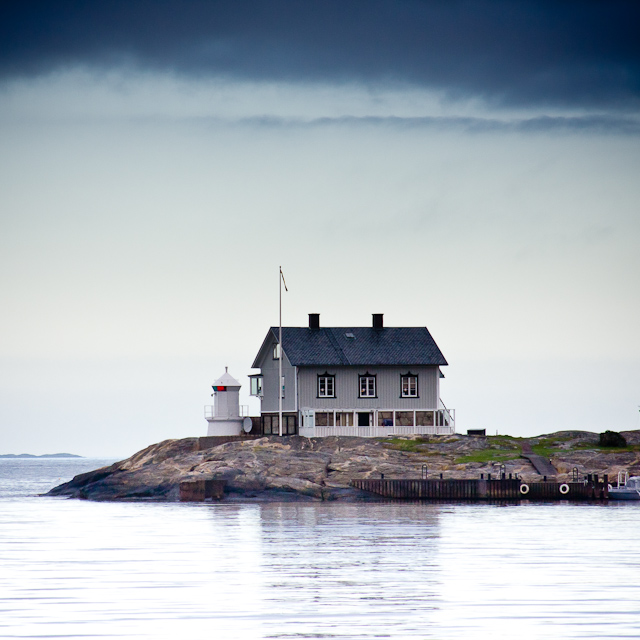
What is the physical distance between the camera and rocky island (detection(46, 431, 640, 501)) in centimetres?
6031

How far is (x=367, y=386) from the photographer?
235ft

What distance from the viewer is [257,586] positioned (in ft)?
89.8

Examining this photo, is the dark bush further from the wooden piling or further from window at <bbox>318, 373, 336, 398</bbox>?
the wooden piling

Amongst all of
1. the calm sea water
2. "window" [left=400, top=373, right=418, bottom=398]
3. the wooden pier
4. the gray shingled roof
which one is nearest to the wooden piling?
the wooden pier

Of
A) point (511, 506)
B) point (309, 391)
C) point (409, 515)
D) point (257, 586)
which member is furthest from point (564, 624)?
point (309, 391)

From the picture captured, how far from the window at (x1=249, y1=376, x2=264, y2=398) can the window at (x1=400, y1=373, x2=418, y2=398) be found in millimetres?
9979

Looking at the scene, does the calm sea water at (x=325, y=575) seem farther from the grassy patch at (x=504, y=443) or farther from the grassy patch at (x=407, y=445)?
the grassy patch at (x=504, y=443)

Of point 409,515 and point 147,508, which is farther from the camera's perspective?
point 147,508

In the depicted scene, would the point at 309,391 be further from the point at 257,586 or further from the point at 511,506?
the point at 257,586

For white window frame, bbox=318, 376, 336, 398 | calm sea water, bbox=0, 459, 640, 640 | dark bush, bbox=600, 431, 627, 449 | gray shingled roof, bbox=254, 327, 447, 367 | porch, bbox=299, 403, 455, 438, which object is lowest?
calm sea water, bbox=0, 459, 640, 640

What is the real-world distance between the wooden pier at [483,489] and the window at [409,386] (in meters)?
13.3

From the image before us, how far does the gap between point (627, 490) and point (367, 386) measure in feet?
60.4

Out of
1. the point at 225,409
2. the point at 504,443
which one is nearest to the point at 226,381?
the point at 225,409

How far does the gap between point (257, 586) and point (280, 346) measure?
1755 inches
